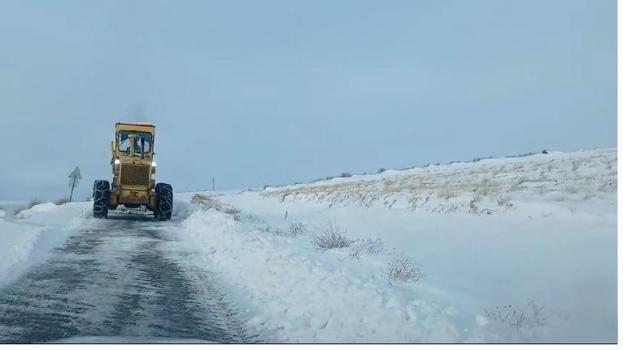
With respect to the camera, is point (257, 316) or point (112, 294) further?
point (112, 294)

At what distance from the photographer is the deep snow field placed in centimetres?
561

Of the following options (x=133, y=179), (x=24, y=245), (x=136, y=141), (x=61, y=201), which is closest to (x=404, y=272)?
(x=24, y=245)

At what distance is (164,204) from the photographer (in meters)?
20.3

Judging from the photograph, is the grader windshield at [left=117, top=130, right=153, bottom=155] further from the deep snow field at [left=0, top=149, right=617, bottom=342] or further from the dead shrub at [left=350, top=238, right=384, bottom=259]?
the dead shrub at [left=350, top=238, right=384, bottom=259]

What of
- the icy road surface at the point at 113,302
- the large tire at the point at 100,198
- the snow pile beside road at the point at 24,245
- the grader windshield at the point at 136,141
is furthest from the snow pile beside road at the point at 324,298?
the grader windshield at the point at 136,141

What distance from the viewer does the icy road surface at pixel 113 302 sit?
17.8 feet

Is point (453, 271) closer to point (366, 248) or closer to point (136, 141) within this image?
point (366, 248)

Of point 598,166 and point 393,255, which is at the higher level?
point 598,166

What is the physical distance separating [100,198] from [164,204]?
2174 millimetres

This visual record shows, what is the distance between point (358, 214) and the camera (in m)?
17.1

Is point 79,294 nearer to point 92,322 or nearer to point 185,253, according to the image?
point 92,322

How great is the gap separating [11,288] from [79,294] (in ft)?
3.49

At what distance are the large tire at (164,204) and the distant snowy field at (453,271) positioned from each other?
5655 millimetres

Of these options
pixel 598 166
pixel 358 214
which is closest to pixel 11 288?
pixel 358 214
